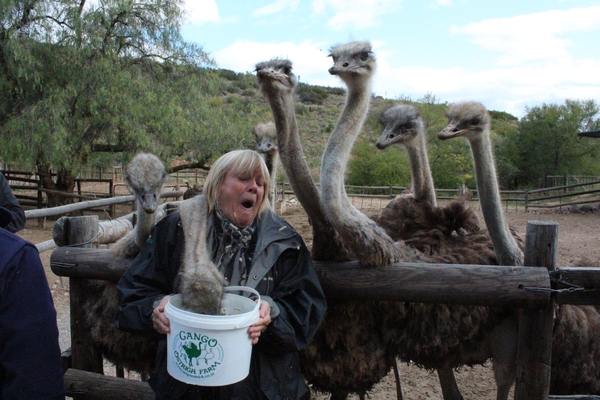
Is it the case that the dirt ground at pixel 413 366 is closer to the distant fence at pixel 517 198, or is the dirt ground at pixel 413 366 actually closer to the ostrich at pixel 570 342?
the ostrich at pixel 570 342

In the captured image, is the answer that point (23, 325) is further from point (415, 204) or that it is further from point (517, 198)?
point (517, 198)

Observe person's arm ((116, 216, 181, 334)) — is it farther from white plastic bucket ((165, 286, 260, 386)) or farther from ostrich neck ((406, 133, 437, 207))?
ostrich neck ((406, 133, 437, 207))

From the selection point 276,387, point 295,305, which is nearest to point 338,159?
point 295,305

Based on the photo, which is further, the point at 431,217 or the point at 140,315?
the point at 431,217

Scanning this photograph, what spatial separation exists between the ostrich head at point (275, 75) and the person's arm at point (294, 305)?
89 centimetres

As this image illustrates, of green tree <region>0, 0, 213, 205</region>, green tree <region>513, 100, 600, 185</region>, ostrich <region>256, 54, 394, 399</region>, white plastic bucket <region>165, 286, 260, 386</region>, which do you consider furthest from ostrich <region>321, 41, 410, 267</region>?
green tree <region>513, 100, 600, 185</region>

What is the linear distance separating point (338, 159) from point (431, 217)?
37.6 inches

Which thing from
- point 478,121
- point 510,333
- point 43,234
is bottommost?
point 43,234

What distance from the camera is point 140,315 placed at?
1717 mm

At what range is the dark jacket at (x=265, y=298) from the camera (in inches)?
67.1

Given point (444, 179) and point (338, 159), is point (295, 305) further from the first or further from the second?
point (444, 179)

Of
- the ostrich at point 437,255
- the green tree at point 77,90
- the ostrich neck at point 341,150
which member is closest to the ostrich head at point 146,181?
the ostrich neck at point 341,150

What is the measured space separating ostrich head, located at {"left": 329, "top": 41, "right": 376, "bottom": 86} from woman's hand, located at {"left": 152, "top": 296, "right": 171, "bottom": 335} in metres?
1.50

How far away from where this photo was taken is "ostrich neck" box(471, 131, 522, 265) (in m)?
2.64
